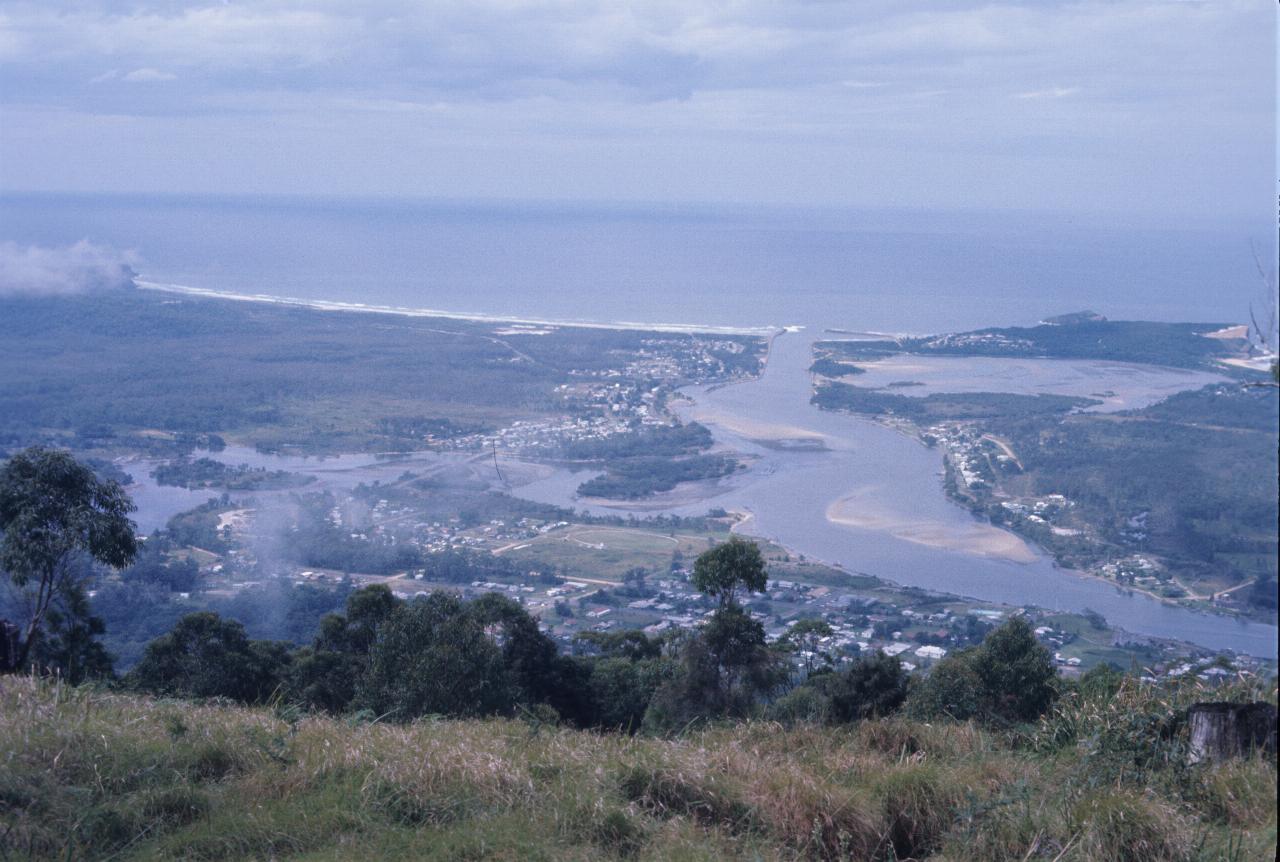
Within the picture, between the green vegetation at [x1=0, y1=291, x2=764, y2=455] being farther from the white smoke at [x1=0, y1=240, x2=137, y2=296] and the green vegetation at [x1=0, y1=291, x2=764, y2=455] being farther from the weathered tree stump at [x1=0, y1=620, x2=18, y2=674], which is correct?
the weathered tree stump at [x1=0, y1=620, x2=18, y2=674]

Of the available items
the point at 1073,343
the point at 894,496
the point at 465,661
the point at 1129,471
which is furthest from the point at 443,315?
the point at 465,661

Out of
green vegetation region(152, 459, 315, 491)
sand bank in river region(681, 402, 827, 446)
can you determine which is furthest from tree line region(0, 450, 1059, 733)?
sand bank in river region(681, 402, 827, 446)

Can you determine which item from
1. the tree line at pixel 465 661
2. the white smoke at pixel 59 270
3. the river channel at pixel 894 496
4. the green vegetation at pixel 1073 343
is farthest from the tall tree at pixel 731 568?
the white smoke at pixel 59 270

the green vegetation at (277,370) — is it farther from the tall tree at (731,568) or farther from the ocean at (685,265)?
the tall tree at (731,568)

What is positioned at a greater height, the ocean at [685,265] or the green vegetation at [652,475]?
the ocean at [685,265]

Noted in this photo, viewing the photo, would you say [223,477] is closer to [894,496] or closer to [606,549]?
[606,549]

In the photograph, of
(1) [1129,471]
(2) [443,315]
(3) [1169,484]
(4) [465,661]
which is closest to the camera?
(4) [465,661]
